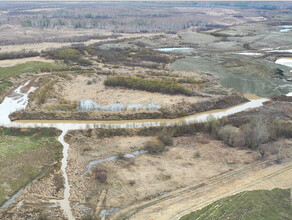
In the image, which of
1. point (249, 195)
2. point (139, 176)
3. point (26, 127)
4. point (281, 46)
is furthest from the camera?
point (281, 46)

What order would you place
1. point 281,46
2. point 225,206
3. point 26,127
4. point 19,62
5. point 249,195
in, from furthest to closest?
1. point 281,46
2. point 19,62
3. point 26,127
4. point 249,195
5. point 225,206

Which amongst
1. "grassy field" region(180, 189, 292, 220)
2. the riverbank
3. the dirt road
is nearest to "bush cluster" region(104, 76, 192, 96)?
the riverbank

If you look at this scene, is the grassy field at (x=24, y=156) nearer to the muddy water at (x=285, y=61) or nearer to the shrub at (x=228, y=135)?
the shrub at (x=228, y=135)

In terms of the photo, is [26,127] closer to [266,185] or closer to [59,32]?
[266,185]

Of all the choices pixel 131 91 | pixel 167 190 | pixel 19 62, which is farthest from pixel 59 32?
pixel 167 190

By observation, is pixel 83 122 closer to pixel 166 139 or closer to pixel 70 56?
pixel 166 139

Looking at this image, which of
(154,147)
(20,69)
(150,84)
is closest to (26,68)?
(20,69)

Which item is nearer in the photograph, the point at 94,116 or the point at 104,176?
the point at 104,176

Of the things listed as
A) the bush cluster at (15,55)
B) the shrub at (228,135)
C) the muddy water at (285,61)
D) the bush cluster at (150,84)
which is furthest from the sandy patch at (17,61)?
the muddy water at (285,61)
